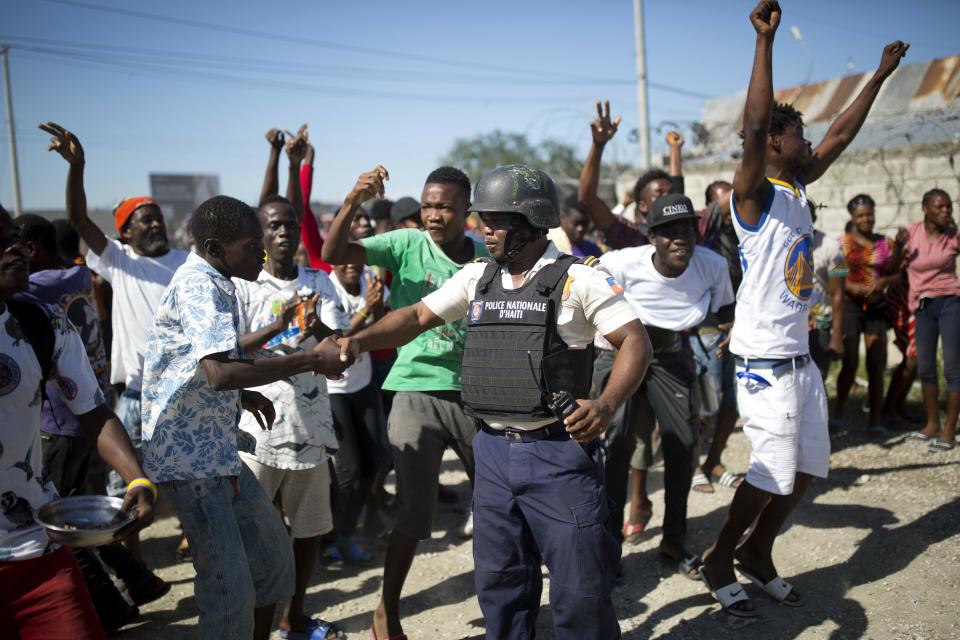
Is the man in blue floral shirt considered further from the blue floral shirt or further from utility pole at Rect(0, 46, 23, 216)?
utility pole at Rect(0, 46, 23, 216)

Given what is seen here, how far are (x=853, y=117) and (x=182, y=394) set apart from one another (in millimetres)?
3609

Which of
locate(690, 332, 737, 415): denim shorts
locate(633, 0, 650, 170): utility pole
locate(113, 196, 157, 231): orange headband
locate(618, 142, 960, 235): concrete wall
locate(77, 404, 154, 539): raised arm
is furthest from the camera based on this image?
locate(633, 0, 650, 170): utility pole

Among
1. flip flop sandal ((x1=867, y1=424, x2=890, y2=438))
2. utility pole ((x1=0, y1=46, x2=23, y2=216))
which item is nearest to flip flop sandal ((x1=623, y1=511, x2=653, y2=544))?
flip flop sandal ((x1=867, y1=424, x2=890, y2=438))

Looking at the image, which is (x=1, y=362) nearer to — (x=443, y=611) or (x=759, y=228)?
(x=443, y=611)

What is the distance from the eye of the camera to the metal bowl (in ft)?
7.39

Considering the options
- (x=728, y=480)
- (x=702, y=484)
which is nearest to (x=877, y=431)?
(x=728, y=480)

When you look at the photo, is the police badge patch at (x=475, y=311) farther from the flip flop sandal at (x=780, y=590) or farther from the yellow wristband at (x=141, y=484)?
the flip flop sandal at (x=780, y=590)

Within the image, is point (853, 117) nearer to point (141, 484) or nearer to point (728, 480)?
point (728, 480)

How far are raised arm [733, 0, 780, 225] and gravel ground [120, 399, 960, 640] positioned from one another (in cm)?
209

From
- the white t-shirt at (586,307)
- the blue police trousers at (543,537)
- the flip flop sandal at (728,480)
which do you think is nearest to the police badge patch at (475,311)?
the white t-shirt at (586,307)

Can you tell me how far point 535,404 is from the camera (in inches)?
108

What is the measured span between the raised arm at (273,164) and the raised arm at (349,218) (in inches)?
65.6

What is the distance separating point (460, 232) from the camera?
12.9 feet

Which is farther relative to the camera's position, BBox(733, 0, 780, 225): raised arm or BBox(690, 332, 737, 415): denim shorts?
BBox(690, 332, 737, 415): denim shorts
